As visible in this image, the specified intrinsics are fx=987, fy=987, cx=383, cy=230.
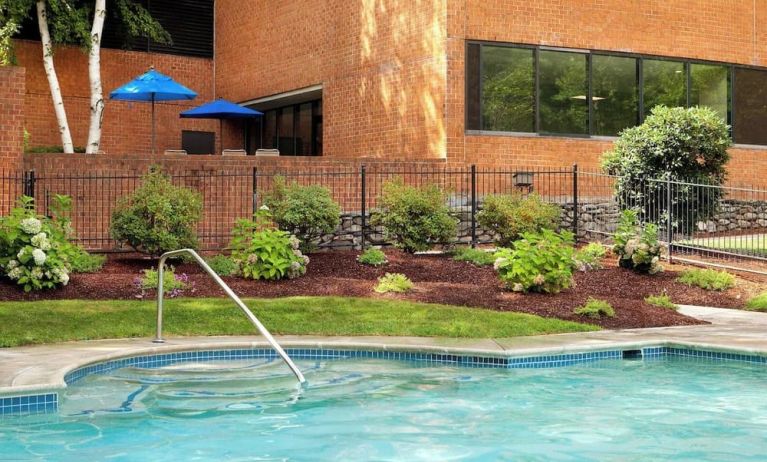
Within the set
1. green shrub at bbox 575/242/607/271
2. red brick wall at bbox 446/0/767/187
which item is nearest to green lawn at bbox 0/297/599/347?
green shrub at bbox 575/242/607/271

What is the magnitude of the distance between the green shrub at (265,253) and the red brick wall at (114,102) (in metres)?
10.8

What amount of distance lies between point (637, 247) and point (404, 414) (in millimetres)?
8226

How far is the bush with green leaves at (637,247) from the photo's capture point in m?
15.4

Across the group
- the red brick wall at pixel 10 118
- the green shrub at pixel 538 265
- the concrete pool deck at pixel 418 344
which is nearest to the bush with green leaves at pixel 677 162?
the green shrub at pixel 538 265

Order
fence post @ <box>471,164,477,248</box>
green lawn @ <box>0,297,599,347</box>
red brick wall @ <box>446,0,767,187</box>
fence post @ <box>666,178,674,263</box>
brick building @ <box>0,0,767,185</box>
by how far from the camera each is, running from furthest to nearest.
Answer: brick building @ <box>0,0,767,185</box>
red brick wall @ <box>446,0,767,187</box>
fence post @ <box>471,164,477,248</box>
fence post @ <box>666,178,674,263</box>
green lawn @ <box>0,297,599,347</box>

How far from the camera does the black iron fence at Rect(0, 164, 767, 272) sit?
1717 centimetres

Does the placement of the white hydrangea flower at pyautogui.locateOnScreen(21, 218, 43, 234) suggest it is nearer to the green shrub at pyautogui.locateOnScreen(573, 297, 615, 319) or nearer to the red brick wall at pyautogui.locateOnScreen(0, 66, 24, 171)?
the red brick wall at pyautogui.locateOnScreen(0, 66, 24, 171)

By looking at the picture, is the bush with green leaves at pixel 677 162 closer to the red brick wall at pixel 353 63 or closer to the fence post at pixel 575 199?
the fence post at pixel 575 199

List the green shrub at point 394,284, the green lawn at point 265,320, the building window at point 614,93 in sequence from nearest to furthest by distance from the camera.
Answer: the green lawn at point 265,320, the green shrub at point 394,284, the building window at point 614,93

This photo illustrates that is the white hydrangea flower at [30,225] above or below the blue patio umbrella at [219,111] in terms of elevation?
below

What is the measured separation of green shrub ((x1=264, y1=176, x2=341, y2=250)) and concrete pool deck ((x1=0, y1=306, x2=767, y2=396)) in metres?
5.17

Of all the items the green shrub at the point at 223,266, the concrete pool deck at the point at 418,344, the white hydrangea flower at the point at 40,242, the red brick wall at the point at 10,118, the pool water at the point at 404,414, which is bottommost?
the pool water at the point at 404,414

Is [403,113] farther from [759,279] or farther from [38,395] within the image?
[38,395]

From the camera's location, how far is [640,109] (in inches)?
807
